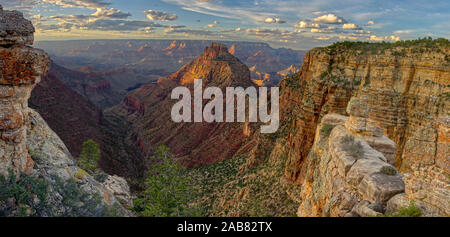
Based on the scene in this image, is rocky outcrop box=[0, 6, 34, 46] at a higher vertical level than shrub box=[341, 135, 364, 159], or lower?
higher

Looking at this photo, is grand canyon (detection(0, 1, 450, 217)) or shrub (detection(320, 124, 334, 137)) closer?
grand canyon (detection(0, 1, 450, 217))

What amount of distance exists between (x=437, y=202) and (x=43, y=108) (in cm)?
8554

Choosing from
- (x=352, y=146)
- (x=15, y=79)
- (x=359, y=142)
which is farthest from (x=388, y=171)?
(x=15, y=79)

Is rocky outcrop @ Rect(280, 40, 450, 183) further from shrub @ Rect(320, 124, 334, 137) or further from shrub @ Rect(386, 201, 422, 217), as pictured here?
shrub @ Rect(386, 201, 422, 217)

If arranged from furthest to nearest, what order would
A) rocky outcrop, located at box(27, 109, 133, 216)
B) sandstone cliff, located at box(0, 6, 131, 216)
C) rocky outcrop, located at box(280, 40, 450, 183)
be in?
rocky outcrop, located at box(280, 40, 450, 183), rocky outcrop, located at box(27, 109, 133, 216), sandstone cliff, located at box(0, 6, 131, 216)

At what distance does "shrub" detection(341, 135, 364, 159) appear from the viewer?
1223 centimetres

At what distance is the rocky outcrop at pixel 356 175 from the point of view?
9250 millimetres

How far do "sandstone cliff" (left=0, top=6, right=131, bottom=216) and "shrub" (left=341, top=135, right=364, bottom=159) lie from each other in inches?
569

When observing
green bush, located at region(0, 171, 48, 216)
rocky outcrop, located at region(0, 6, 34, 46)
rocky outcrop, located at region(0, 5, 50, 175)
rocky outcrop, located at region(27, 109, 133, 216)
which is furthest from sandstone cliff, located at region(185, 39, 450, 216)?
rocky outcrop, located at region(0, 6, 34, 46)

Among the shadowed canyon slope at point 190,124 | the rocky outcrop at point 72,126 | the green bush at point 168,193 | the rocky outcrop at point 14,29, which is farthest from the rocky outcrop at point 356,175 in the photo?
the rocky outcrop at point 72,126

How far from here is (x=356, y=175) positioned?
1055cm

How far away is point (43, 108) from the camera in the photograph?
71312 mm

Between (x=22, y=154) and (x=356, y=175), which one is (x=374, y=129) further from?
(x=22, y=154)

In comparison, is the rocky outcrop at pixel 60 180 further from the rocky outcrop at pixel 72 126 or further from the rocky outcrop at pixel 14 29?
the rocky outcrop at pixel 72 126
